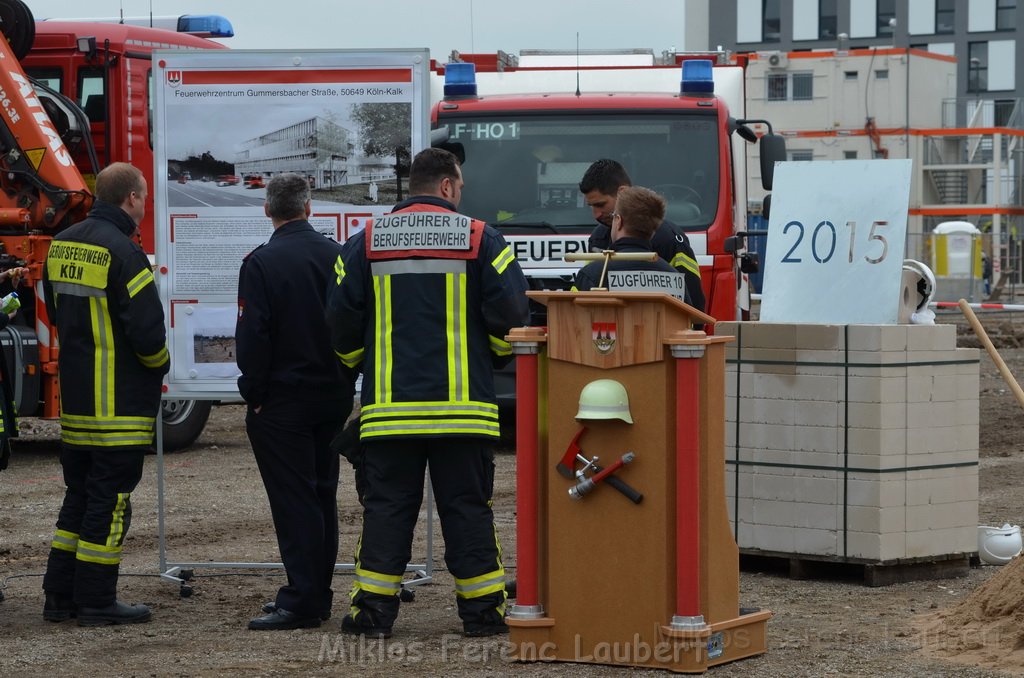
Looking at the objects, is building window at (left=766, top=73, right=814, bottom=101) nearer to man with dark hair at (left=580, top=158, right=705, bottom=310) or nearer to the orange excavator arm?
the orange excavator arm

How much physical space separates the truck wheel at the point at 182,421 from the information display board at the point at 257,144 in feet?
18.1

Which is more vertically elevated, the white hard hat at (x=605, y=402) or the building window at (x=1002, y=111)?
the building window at (x=1002, y=111)

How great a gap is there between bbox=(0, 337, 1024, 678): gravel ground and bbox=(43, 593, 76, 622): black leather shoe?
0.07 meters

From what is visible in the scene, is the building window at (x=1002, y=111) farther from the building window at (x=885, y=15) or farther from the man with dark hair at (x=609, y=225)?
the man with dark hair at (x=609, y=225)

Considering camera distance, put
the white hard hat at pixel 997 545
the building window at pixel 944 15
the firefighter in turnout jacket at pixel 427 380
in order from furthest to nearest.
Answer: the building window at pixel 944 15 → the white hard hat at pixel 997 545 → the firefighter in turnout jacket at pixel 427 380

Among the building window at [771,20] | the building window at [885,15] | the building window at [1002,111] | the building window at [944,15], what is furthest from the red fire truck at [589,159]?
the building window at [944,15]

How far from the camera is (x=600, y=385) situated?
5.80m

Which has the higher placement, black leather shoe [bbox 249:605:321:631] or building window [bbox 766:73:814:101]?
building window [bbox 766:73:814:101]

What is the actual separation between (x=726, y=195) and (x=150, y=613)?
6.16 metres

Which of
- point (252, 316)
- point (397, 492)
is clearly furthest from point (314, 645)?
point (252, 316)

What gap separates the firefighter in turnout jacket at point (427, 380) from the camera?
20.7 ft

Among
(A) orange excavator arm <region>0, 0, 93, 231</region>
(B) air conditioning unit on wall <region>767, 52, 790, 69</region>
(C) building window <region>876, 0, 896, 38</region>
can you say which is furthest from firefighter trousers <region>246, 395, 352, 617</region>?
(C) building window <region>876, 0, 896, 38</region>

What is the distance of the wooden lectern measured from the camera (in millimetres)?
5750

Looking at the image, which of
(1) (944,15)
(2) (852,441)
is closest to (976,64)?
(1) (944,15)
